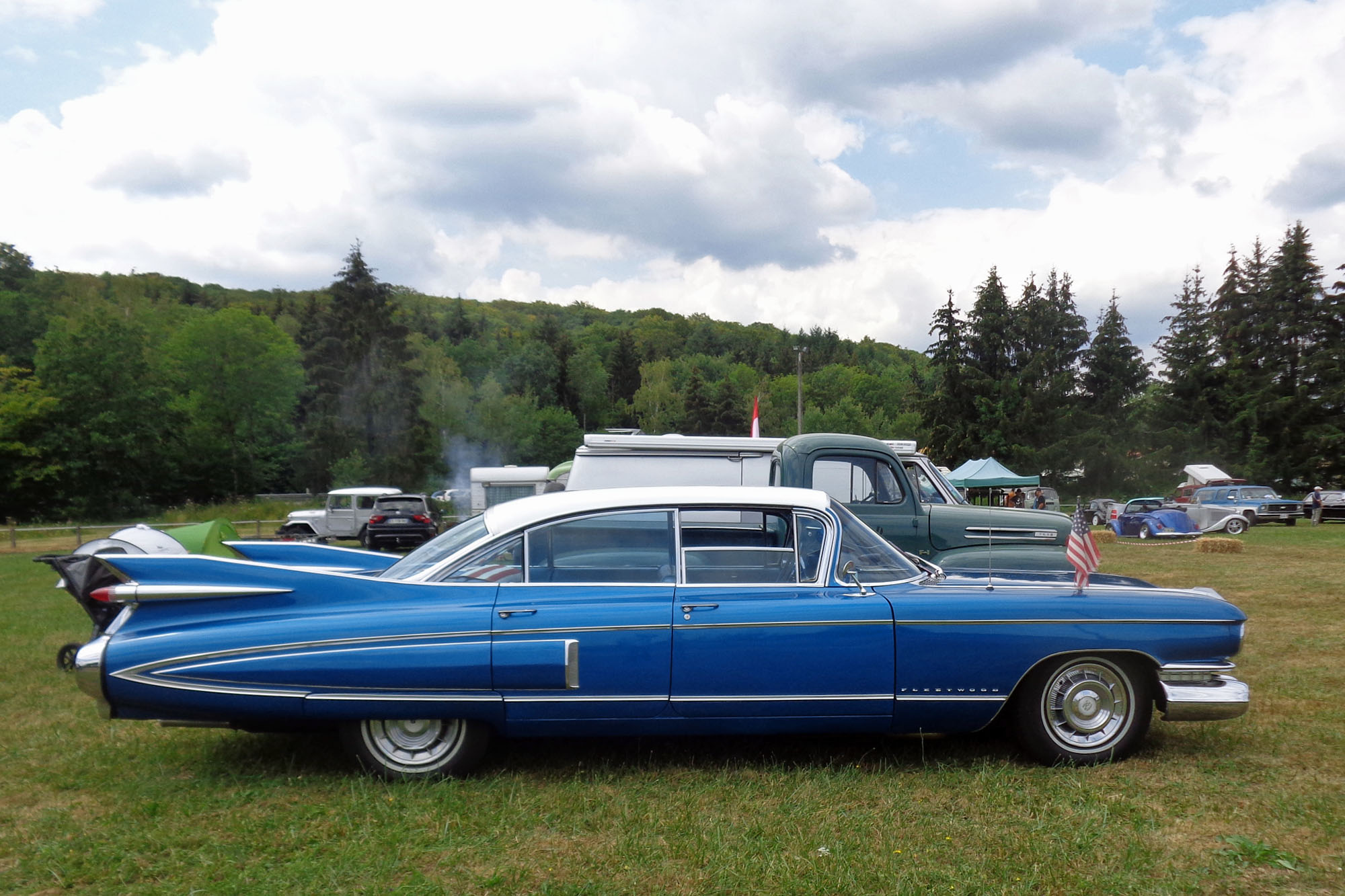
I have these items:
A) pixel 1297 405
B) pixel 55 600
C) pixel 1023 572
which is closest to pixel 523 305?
pixel 1297 405

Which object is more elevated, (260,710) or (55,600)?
(260,710)

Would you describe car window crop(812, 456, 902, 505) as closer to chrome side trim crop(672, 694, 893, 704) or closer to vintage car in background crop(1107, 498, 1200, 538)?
chrome side trim crop(672, 694, 893, 704)

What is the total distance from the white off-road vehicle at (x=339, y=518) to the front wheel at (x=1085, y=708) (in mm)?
24584

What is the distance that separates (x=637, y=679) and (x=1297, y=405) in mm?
51269

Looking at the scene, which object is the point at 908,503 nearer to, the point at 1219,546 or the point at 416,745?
the point at 416,745

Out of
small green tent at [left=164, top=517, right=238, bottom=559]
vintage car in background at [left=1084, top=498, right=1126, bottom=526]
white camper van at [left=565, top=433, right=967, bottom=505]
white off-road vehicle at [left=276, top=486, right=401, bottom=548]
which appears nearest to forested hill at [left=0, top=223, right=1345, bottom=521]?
vintage car in background at [left=1084, top=498, right=1126, bottom=526]

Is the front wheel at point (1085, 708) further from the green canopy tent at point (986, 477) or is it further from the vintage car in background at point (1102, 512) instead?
the vintage car in background at point (1102, 512)

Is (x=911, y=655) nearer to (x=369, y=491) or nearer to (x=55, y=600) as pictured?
(x=55, y=600)

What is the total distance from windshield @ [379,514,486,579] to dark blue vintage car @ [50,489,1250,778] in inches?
0.7

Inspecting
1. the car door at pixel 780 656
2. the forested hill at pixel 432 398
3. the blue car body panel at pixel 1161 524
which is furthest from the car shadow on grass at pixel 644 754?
the forested hill at pixel 432 398

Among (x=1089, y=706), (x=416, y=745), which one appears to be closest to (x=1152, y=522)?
(x=1089, y=706)

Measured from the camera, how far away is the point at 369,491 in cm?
2831

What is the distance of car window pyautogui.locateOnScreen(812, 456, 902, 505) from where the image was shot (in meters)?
8.92

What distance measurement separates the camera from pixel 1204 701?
4789 mm
